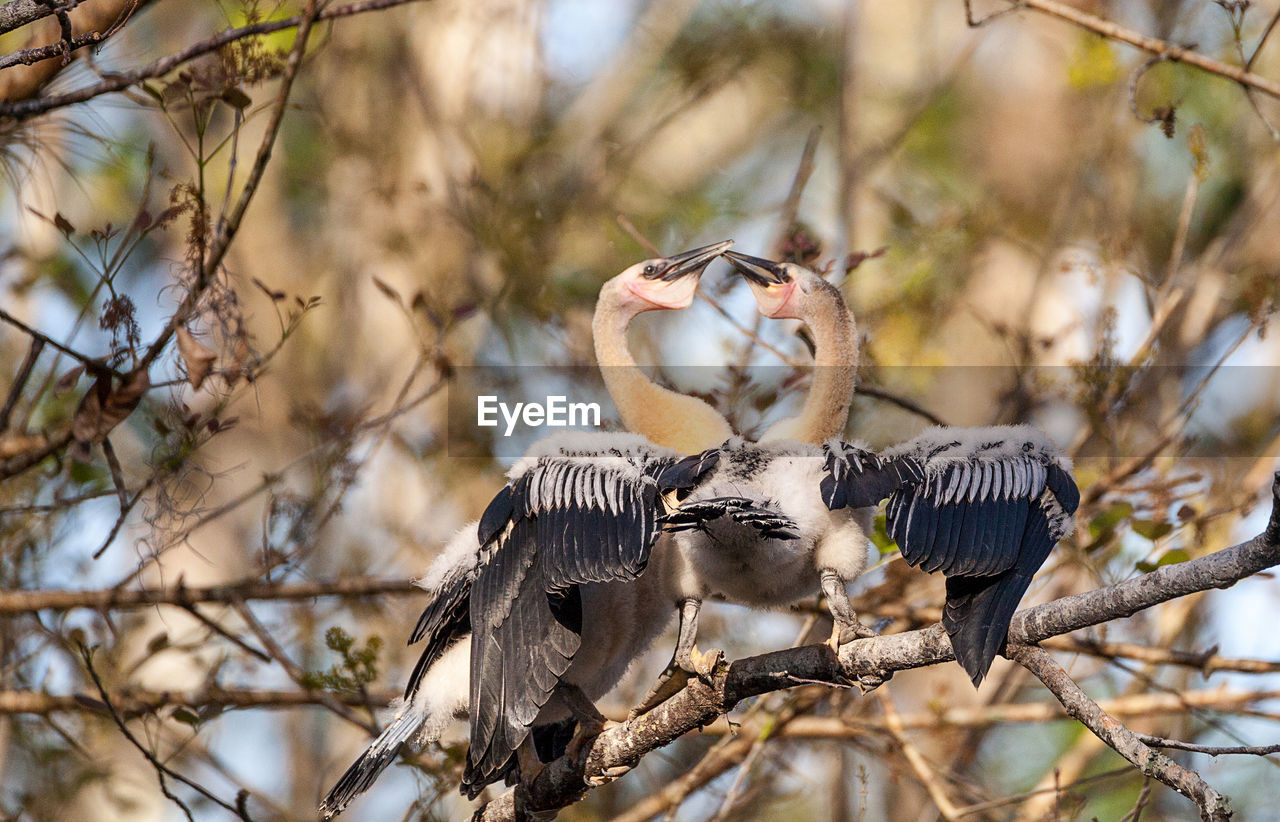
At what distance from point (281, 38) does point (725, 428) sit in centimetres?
386

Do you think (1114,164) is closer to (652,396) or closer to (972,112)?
(972,112)

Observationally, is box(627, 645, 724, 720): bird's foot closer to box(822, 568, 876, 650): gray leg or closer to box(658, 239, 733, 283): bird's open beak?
box(822, 568, 876, 650): gray leg

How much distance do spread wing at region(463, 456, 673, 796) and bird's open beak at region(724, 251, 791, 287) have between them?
2.58 ft

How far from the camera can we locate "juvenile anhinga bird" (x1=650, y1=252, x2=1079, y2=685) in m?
Answer: 2.21

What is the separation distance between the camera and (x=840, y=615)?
240 cm

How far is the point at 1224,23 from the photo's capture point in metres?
6.71

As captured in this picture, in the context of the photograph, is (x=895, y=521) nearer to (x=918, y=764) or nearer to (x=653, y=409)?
(x=653, y=409)

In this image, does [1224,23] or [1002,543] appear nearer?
[1002,543]

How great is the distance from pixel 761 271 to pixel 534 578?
1.08 metres

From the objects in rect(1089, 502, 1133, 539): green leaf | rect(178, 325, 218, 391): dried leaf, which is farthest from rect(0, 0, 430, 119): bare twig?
rect(1089, 502, 1133, 539): green leaf

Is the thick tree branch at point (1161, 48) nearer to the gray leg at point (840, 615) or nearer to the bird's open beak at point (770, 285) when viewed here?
the bird's open beak at point (770, 285)

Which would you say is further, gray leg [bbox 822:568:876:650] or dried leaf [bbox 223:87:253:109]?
dried leaf [bbox 223:87:253:109]

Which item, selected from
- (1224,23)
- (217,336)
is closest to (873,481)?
(217,336)

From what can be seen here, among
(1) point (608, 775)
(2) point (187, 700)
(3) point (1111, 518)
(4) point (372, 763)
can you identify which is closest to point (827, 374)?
(1) point (608, 775)
